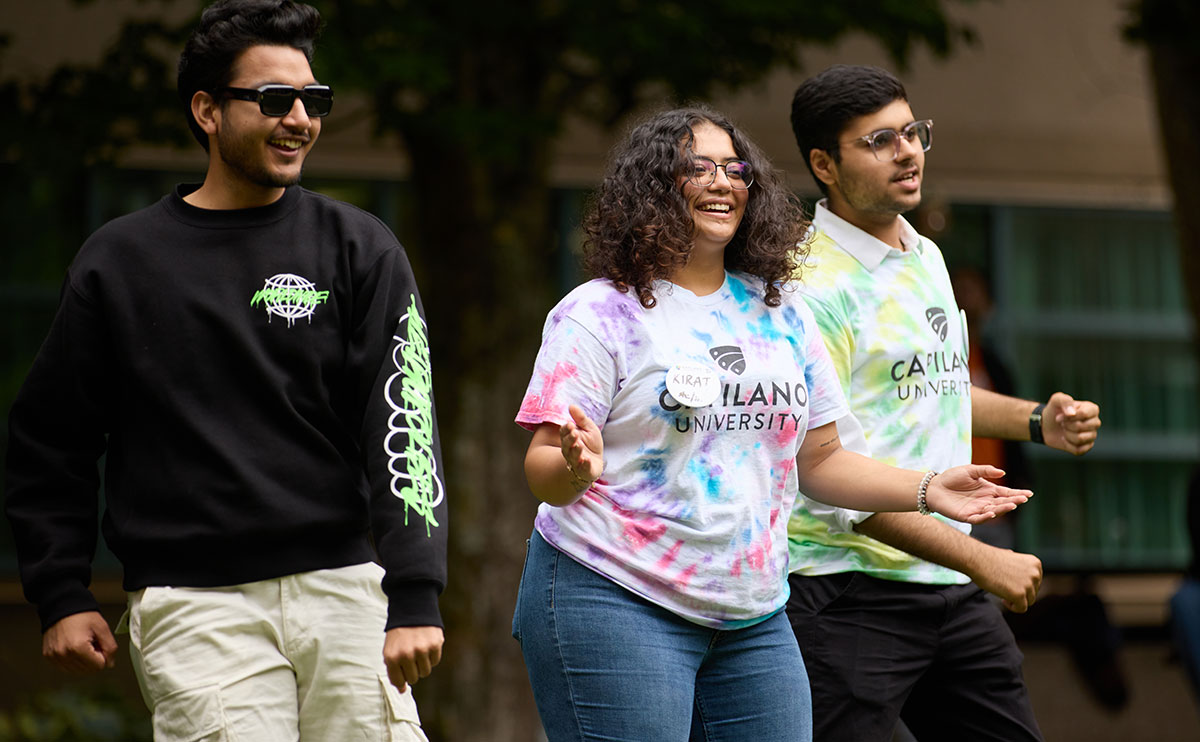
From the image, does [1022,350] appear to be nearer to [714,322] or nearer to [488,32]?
[488,32]

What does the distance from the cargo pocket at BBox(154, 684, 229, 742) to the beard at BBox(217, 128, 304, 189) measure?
1.06 m

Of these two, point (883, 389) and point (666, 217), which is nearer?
point (666, 217)

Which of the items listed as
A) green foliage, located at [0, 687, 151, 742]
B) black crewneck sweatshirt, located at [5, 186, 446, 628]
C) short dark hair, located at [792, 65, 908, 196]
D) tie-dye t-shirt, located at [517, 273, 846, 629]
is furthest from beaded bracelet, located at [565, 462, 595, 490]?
green foliage, located at [0, 687, 151, 742]

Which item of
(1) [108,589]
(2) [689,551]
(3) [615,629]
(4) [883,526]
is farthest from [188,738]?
(1) [108,589]

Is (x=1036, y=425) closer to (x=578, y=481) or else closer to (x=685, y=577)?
(x=685, y=577)

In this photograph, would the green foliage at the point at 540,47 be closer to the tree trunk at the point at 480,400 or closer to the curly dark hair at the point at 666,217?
the tree trunk at the point at 480,400

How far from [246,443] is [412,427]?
0.34 metres

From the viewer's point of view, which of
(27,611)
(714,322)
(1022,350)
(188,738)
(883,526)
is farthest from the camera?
(1022,350)

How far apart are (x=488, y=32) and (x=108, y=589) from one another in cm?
524

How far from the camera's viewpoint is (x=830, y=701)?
3.49 metres

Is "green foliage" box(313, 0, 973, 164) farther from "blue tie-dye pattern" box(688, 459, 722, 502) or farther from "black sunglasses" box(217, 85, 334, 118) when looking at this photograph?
"blue tie-dye pattern" box(688, 459, 722, 502)

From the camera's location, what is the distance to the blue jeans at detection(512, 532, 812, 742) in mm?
2947

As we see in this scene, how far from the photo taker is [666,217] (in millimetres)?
3162

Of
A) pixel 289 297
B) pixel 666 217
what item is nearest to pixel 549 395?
pixel 666 217
